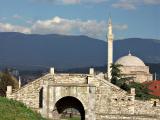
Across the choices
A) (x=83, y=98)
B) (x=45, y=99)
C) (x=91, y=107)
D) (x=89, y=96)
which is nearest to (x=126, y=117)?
(x=91, y=107)

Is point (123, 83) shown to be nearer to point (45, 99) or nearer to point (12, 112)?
point (45, 99)

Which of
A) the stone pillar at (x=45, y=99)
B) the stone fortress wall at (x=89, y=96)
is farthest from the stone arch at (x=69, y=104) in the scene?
the stone pillar at (x=45, y=99)

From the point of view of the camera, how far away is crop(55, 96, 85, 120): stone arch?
38969mm

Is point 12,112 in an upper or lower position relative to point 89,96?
lower

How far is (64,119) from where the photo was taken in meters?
37.6

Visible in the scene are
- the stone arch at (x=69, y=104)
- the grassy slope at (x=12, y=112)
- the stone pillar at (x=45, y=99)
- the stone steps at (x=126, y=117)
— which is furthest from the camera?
the stone arch at (x=69, y=104)

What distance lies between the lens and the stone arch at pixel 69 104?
39.0m

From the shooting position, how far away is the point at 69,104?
3947 cm

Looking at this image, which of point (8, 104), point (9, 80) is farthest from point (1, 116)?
Result: point (9, 80)

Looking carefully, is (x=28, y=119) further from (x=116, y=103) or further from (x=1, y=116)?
(x=116, y=103)

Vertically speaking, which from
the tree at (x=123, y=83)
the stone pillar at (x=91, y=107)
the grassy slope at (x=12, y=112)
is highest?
the tree at (x=123, y=83)

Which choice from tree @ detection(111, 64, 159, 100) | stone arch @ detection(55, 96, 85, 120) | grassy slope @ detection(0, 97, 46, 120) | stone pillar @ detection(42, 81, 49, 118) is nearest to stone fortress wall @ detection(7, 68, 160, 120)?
stone pillar @ detection(42, 81, 49, 118)

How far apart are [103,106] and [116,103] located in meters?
0.79

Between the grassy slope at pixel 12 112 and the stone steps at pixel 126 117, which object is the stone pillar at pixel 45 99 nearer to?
the stone steps at pixel 126 117
